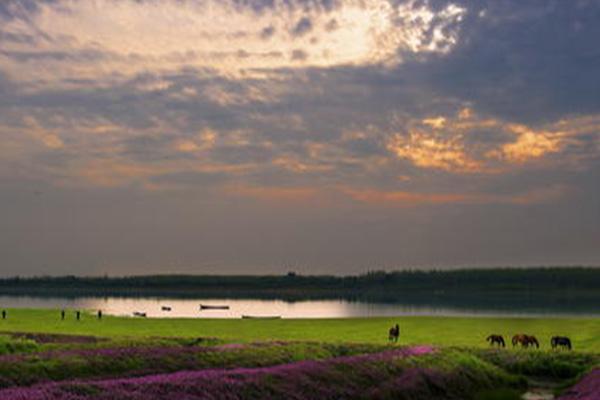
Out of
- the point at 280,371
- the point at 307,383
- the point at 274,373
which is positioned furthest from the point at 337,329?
the point at 274,373

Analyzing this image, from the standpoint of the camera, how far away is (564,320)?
3012 inches

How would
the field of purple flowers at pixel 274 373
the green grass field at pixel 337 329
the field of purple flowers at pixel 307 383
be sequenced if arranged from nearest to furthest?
the field of purple flowers at pixel 307 383 < the field of purple flowers at pixel 274 373 < the green grass field at pixel 337 329

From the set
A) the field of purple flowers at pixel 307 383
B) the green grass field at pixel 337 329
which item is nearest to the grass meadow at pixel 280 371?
the field of purple flowers at pixel 307 383

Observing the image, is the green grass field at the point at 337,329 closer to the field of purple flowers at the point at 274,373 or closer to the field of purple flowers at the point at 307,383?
the field of purple flowers at the point at 274,373

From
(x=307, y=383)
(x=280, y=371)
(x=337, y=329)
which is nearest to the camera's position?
(x=307, y=383)

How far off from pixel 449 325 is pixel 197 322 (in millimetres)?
29862

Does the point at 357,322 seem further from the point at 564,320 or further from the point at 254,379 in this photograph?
the point at 254,379

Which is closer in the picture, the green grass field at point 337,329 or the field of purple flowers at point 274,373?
the field of purple flowers at point 274,373

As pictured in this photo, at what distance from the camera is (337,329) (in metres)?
69.8

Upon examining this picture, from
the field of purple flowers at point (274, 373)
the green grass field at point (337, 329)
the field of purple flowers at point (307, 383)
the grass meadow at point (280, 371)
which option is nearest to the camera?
the field of purple flowers at point (307, 383)

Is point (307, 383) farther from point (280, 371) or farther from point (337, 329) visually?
point (337, 329)

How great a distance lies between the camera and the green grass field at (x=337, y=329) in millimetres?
61156

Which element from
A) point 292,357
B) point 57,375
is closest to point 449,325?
point 292,357

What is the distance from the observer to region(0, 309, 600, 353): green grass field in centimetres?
6116
